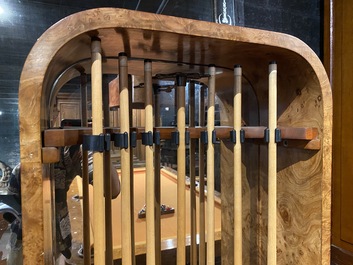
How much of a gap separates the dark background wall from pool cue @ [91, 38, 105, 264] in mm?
1239

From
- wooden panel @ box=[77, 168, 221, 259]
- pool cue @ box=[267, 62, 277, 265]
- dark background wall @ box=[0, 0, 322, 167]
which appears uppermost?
dark background wall @ box=[0, 0, 322, 167]

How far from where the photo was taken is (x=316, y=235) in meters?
0.93

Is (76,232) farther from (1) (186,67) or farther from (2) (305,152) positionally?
(2) (305,152)

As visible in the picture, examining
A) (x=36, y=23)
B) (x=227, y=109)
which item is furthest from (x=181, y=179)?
(x=36, y=23)

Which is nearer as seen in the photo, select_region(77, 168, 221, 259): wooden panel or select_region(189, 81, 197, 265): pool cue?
select_region(189, 81, 197, 265): pool cue

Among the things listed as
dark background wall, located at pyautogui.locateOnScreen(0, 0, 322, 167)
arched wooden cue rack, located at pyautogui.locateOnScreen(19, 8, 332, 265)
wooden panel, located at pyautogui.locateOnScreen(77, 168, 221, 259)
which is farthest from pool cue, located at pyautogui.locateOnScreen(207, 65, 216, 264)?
dark background wall, located at pyautogui.locateOnScreen(0, 0, 322, 167)

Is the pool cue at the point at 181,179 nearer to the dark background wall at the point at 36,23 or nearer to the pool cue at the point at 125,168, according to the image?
the pool cue at the point at 125,168

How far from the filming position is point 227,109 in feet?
4.47

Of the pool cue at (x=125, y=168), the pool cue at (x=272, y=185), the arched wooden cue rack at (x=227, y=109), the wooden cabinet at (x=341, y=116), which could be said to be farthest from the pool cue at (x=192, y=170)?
the wooden cabinet at (x=341, y=116)

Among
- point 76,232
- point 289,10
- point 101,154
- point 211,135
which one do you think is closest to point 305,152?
point 211,135

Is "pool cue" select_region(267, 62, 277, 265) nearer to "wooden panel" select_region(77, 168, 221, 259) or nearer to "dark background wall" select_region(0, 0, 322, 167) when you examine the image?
"wooden panel" select_region(77, 168, 221, 259)

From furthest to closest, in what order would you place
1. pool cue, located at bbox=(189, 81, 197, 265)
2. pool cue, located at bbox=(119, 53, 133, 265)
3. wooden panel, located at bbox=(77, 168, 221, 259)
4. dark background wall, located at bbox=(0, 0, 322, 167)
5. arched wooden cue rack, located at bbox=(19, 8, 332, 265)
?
dark background wall, located at bbox=(0, 0, 322, 167) < wooden panel, located at bbox=(77, 168, 221, 259) < pool cue, located at bbox=(189, 81, 197, 265) < pool cue, located at bbox=(119, 53, 133, 265) < arched wooden cue rack, located at bbox=(19, 8, 332, 265)

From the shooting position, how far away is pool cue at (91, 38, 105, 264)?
0.65m

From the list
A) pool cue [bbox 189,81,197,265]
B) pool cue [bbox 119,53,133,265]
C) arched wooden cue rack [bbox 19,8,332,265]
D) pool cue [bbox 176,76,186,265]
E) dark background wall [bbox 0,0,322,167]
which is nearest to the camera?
arched wooden cue rack [bbox 19,8,332,265]
